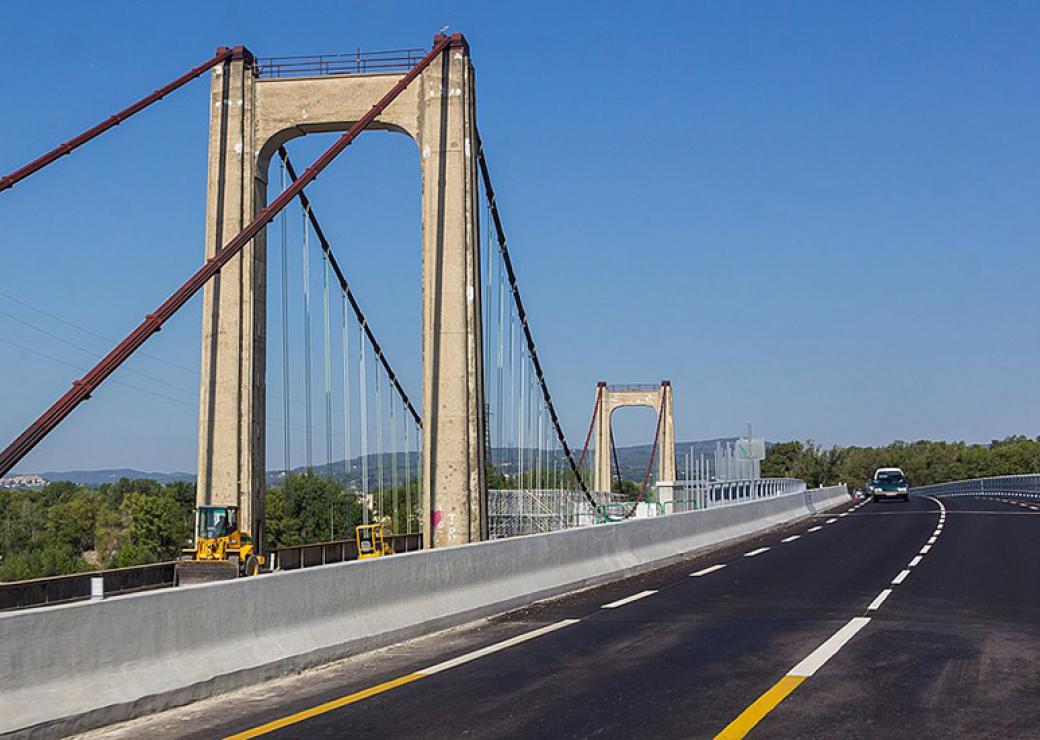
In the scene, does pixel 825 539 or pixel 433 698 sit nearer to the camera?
pixel 433 698

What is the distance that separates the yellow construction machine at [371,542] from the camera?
103ft

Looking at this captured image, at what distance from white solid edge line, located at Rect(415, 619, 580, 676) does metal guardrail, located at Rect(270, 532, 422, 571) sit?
617 inches

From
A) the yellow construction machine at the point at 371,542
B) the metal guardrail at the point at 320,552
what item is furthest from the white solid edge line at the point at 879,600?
the yellow construction machine at the point at 371,542

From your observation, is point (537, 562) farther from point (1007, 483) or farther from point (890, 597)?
point (1007, 483)

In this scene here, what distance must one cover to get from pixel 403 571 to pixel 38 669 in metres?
5.60

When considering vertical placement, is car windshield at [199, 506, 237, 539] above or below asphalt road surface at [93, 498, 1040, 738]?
above

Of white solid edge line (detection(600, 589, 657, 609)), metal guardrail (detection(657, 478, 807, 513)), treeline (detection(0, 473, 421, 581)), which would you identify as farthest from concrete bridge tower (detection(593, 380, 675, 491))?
white solid edge line (detection(600, 589, 657, 609))

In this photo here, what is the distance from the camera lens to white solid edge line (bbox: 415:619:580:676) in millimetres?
10922

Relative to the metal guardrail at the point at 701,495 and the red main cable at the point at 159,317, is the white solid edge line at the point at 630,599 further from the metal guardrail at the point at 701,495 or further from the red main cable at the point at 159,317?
the metal guardrail at the point at 701,495

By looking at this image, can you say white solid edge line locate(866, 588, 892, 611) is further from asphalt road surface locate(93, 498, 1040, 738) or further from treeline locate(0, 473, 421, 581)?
treeline locate(0, 473, 421, 581)

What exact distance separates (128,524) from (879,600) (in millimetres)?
131866

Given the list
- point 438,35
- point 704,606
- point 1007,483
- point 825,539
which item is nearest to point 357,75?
point 438,35

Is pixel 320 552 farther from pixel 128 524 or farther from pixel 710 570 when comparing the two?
pixel 128 524

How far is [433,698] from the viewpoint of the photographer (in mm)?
9305
